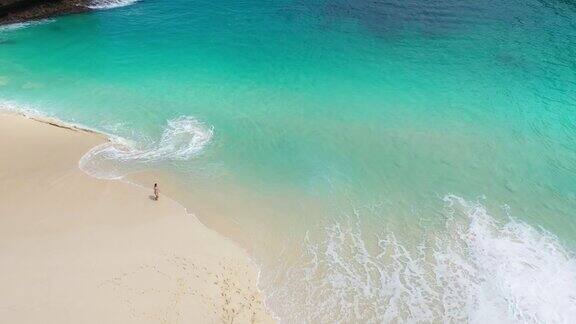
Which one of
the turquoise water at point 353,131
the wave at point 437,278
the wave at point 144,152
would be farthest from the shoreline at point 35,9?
the wave at point 437,278

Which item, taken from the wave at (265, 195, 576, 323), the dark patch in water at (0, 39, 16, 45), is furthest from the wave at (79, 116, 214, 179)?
the dark patch in water at (0, 39, 16, 45)

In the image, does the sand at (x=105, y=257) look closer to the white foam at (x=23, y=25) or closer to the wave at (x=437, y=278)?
the wave at (x=437, y=278)

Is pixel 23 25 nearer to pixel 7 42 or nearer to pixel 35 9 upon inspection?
pixel 35 9

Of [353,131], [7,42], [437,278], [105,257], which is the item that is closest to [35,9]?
[7,42]

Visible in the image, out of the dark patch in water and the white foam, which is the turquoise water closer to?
the dark patch in water

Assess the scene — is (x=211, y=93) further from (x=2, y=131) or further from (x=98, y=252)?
(x=98, y=252)

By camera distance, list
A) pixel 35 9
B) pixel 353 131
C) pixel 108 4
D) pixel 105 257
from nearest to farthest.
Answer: pixel 105 257, pixel 353 131, pixel 35 9, pixel 108 4
